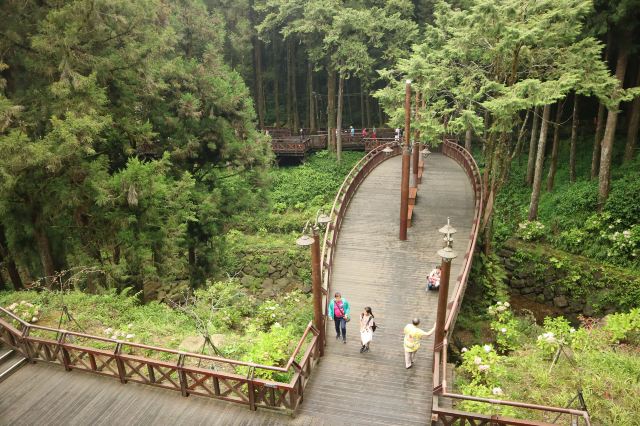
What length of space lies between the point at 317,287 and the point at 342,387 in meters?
2.38

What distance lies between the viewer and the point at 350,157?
35031 millimetres

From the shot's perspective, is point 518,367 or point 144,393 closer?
point 144,393

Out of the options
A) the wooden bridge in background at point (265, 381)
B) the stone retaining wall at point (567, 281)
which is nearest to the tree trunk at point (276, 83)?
the stone retaining wall at point (567, 281)

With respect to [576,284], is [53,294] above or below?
above

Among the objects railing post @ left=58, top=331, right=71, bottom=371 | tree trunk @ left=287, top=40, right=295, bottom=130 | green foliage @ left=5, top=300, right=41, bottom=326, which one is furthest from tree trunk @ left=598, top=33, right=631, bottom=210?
tree trunk @ left=287, top=40, right=295, bottom=130

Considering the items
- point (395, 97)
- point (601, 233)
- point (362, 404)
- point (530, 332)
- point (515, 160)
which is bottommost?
point (530, 332)

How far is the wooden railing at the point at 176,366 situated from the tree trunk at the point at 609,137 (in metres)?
14.8

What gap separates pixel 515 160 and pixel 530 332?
51.8 feet

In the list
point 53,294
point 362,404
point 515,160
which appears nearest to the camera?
point 362,404

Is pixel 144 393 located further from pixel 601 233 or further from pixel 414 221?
pixel 601 233

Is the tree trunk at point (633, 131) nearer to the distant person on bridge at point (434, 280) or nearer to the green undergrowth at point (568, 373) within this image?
the green undergrowth at point (568, 373)

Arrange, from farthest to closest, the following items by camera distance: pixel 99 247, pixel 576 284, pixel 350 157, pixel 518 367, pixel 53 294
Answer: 1. pixel 350 157
2. pixel 576 284
3. pixel 99 247
4. pixel 53 294
5. pixel 518 367

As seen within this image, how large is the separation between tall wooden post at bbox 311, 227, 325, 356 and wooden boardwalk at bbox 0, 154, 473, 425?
84 cm

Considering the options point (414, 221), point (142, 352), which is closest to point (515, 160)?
point (414, 221)
